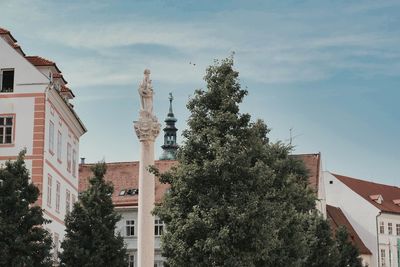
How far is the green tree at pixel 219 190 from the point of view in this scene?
2842 cm

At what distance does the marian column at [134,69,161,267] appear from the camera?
33125 mm

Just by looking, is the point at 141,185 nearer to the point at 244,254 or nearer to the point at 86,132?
the point at 244,254

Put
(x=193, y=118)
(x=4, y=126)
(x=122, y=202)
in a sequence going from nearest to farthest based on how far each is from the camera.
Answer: (x=193, y=118), (x=4, y=126), (x=122, y=202)

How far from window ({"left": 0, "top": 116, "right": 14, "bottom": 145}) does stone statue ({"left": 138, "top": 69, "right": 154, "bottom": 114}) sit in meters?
11.3

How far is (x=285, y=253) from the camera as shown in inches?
1423

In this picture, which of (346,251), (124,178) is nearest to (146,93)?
(346,251)

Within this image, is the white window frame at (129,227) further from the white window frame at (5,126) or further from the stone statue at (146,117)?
the stone statue at (146,117)

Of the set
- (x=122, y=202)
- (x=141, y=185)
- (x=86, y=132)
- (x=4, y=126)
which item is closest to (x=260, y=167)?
(x=141, y=185)

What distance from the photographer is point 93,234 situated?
3988 cm

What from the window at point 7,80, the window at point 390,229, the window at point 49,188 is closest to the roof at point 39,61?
the window at point 7,80

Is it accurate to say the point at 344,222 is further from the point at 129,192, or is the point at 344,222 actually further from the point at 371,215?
the point at 129,192

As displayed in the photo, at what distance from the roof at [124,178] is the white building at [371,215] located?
27013 millimetres

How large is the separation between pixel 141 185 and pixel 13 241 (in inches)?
223

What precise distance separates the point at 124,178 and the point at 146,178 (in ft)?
124
